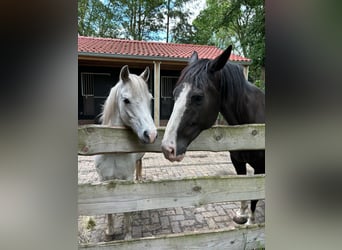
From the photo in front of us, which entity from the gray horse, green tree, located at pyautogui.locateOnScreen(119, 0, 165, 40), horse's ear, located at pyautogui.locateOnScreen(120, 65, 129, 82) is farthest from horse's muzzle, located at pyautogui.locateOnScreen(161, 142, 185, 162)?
green tree, located at pyautogui.locateOnScreen(119, 0, 165, 40)

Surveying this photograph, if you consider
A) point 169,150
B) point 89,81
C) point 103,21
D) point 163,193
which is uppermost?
point 103,21

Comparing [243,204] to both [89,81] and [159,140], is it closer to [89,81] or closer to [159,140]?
[159,140]

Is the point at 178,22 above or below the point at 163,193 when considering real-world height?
above

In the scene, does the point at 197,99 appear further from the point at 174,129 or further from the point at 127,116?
the point at 127,116

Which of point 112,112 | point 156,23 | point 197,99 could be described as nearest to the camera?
point 197,99

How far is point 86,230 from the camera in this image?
6.26 ft

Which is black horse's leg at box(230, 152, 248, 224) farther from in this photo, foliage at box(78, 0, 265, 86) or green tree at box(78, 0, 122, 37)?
green tree at box(78, 0, 122, 37)

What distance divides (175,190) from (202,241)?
0.37m

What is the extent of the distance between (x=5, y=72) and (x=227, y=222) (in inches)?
89.3

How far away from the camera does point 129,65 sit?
5.52 meters

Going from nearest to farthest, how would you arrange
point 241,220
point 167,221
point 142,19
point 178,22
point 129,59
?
point 241,220 < point 167,221 < point 129,59 < point 142,19 < point 178,22

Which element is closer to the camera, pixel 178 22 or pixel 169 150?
pixel 169 150

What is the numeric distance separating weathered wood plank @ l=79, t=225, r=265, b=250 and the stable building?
11.2 ft

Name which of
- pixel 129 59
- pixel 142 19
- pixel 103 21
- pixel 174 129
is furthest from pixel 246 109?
pixel 142 19
